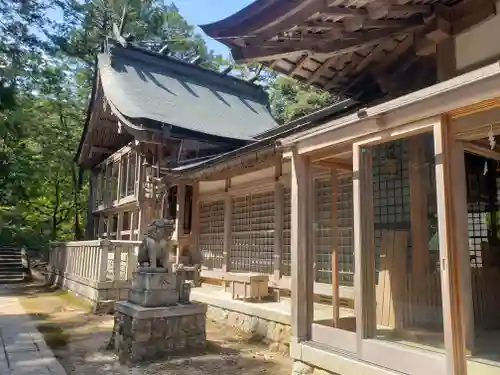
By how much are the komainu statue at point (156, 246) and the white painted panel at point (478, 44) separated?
4520 mm

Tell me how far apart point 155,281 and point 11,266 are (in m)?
16.7

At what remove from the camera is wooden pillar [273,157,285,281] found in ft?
25.7

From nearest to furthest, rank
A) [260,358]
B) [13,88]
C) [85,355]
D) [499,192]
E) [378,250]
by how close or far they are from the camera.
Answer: [378,250], [499,192], [260,358], [85,355], [13,88]

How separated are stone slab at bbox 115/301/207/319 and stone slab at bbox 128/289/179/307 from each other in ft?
0.27

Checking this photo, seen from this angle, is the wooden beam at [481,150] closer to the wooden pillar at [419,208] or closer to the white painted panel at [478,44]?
the wooden pillar at [419,208]

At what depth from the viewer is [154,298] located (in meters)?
6.04

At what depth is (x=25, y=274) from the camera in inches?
777

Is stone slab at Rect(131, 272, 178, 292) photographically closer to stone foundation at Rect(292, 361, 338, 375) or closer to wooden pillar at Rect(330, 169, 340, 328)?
stone foundation at Rect(292, 361, 338, 375)

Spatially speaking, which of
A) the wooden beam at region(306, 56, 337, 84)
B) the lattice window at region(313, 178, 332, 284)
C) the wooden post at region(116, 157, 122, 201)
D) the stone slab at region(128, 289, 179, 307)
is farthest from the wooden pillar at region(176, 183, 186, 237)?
the lattice window at region(313, 178, 332, 284)

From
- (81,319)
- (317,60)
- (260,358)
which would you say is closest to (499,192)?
(317,60)

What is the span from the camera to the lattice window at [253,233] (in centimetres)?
848

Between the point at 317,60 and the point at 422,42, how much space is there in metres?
1.51

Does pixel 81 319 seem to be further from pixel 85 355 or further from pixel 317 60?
pixel 317 60

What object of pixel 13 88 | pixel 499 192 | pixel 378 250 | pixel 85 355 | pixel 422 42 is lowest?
pixel 85 355
